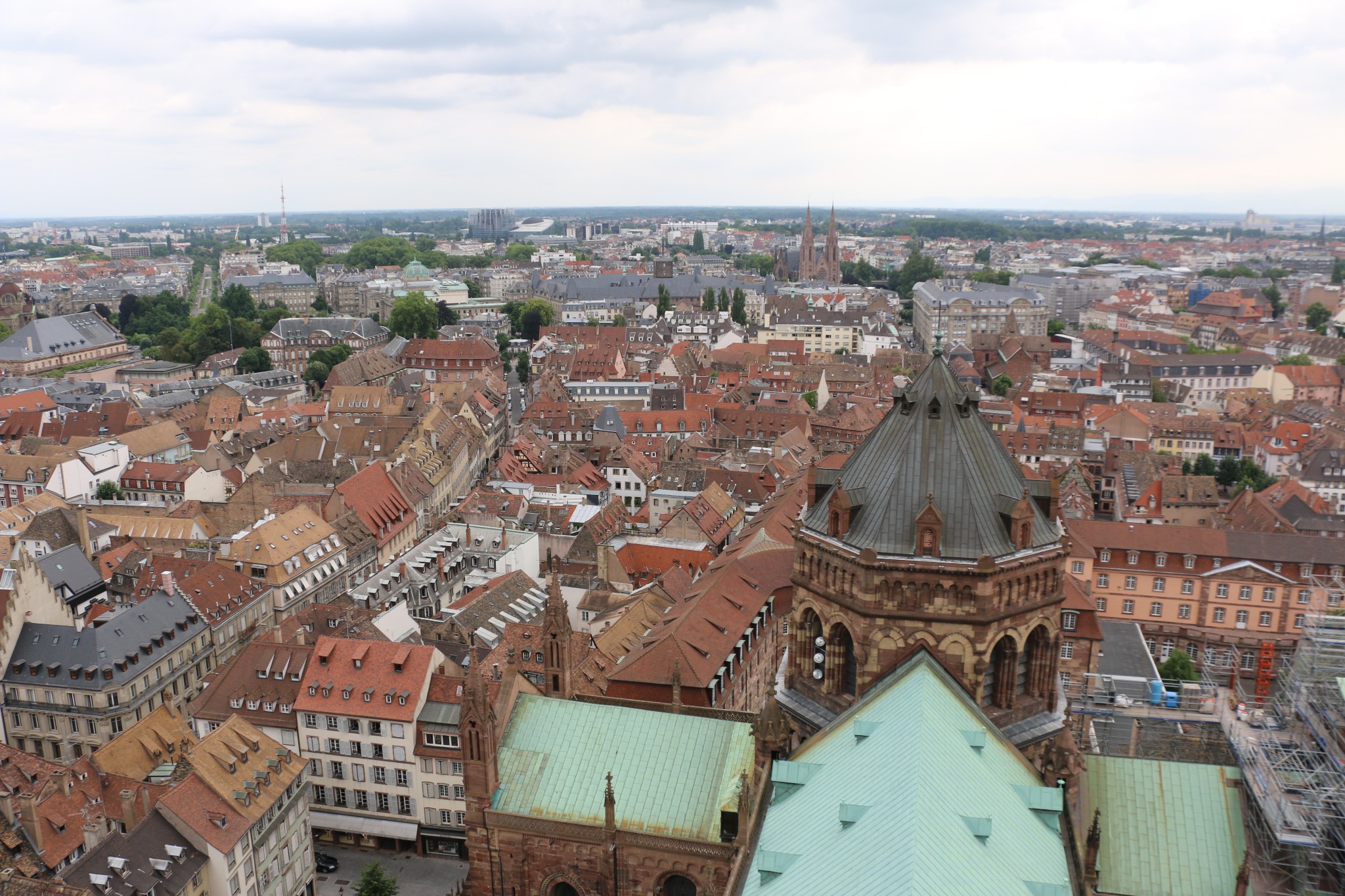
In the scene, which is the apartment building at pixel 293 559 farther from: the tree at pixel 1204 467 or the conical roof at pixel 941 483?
the tree at pixel 1204 467

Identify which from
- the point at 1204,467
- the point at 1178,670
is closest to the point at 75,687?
the point at 1178,670

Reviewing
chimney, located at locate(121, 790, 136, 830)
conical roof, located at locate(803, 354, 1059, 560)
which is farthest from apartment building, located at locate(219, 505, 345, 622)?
conical roof, located at locate(803, 354, 1059, 560)

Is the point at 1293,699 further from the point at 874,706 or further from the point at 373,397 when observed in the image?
the point at 373,397

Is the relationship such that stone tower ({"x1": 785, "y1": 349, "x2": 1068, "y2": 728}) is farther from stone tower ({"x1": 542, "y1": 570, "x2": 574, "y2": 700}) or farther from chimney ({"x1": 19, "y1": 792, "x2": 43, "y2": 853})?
chimney ({"x1": 19, "y1": 792, "x2": 43, "y2": 853})

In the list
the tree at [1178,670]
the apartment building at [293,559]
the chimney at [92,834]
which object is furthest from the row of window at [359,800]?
the tree at [1178,670]

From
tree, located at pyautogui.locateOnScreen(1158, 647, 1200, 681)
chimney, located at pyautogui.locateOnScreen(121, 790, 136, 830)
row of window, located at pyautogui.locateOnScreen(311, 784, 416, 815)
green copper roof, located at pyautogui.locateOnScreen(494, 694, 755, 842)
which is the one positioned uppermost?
green copper roof, located at pyautogui.locateOnScreen(494, 694, 755, 842)

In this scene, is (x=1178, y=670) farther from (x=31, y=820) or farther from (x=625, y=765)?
(x=31, y=820)
